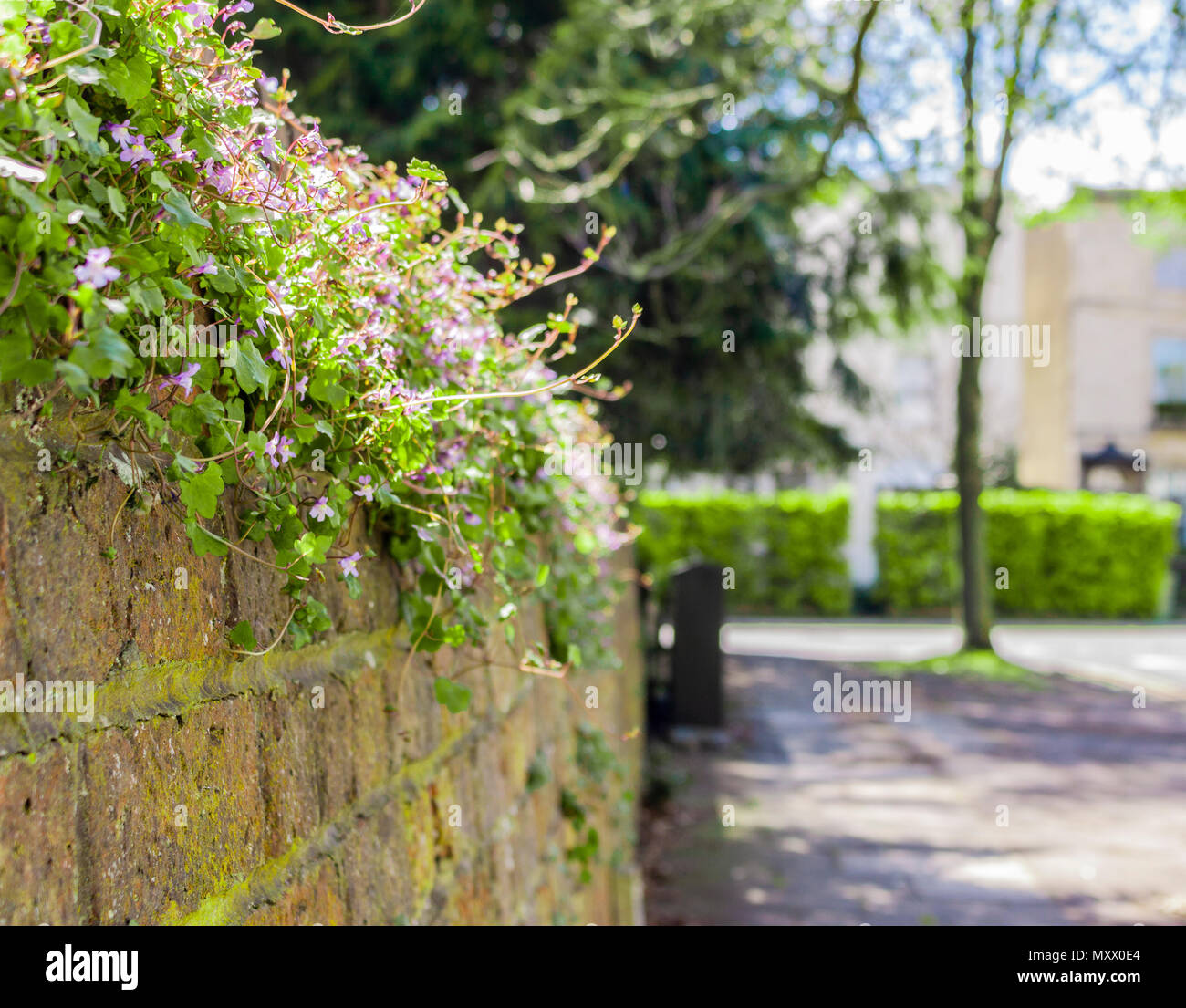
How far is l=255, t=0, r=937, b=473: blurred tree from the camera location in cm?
868

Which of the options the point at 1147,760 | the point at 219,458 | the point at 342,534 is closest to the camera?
the point at 219,458

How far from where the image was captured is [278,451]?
60.1 inches

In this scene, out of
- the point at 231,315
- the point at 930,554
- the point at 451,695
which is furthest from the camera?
the point at 930,554

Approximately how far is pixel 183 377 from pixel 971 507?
1351cm

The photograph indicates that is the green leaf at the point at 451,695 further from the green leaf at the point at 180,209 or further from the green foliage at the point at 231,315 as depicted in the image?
the green leaf at the point at 180,209

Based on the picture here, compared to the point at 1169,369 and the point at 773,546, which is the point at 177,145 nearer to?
the point at 773,546

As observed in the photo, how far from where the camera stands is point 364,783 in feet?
6.15

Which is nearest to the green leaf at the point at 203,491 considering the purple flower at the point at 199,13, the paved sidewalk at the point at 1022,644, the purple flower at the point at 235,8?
the purple flower at the point at 199,13

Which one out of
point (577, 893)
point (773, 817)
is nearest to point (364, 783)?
point (577, 893)

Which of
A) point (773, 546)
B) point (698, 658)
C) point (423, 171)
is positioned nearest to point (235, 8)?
point (423, 171)

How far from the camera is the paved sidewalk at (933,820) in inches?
206
